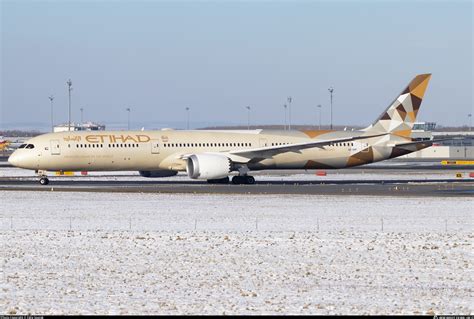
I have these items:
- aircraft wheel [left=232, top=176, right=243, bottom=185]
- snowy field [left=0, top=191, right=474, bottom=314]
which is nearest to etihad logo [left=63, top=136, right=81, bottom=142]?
aircraft wheel [left=232, top=176, right=243, bottom=185]

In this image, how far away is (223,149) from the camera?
61312 mm

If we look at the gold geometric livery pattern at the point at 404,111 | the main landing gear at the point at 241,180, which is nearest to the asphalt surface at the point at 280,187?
the main landing gear at the point at 241,180

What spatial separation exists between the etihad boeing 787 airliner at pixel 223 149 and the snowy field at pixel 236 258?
1617 cm

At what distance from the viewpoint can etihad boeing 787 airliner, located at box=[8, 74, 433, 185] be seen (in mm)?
58469

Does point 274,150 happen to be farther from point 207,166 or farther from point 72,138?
point 72,138

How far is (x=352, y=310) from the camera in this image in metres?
17.5

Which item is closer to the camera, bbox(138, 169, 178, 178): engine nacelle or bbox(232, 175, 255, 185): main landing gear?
bbox(232, 175, 255, 185): main landing gear

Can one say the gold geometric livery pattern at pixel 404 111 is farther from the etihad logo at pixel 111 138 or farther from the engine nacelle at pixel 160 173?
the etihad logo at pixel 111 138

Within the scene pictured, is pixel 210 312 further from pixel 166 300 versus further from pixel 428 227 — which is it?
pixel 428 227

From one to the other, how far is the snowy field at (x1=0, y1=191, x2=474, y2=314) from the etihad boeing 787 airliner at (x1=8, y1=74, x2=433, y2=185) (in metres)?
16.2

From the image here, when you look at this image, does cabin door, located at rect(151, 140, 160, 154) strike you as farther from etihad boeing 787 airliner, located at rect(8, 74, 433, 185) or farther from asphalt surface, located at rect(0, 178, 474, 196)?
asphalt surface, located at rect(0, 178, 474, 196)

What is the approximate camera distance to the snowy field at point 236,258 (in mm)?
18484

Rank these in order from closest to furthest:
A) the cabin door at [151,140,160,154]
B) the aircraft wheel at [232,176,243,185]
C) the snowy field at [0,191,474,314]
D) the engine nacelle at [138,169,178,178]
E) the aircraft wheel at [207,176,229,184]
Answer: the snowy field at [0,191,474,314]
the cabin door at [151,140,160,154]
the aircraft wheel at [232,176,243,185]
the aircraft wheel at [207,176,229,184]
the engine nacelle at [138,169,178,178]

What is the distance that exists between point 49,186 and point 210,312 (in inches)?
1618
